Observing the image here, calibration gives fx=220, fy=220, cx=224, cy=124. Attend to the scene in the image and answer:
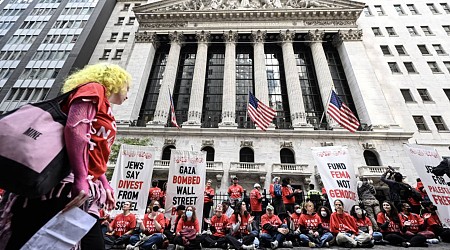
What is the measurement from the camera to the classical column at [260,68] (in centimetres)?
2395

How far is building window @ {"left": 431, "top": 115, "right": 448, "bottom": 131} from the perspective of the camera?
22.4 metres

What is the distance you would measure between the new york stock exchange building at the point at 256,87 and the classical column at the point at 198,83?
0.42 ft

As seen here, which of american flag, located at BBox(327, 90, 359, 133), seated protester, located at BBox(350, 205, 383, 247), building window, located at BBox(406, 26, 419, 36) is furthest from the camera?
building window, located at BBox(406, 26, 419, 36)

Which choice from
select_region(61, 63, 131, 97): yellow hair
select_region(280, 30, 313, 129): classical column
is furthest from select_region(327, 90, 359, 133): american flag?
select_region(61, 63, 131, 97): yellow hair

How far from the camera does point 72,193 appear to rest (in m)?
1.77

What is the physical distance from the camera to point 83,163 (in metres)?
1.84

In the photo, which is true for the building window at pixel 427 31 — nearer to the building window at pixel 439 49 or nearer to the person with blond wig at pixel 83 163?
the building window at pixel 439 49

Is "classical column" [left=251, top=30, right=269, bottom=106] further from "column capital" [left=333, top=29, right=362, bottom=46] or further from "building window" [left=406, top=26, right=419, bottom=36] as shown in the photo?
"building window" [left=406, top=26, right=419, bottom=36]

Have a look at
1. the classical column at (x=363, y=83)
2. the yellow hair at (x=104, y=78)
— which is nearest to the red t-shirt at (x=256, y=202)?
the yellow hair at (x=104, y=78)

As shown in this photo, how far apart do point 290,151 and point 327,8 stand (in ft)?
67.7

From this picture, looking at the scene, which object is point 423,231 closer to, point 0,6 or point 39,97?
point 39,97

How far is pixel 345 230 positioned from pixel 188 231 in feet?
19.3

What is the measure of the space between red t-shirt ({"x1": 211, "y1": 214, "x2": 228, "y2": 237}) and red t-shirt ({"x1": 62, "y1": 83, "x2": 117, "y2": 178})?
24.0 feet

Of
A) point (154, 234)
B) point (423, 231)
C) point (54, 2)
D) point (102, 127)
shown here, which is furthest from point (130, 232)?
point (54, 2)
